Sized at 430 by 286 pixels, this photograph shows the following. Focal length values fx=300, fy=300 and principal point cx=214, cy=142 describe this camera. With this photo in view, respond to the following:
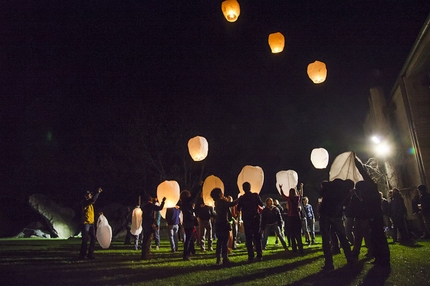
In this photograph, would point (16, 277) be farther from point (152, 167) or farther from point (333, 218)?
point (152, 167)

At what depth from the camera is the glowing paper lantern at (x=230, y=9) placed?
973 centimetres

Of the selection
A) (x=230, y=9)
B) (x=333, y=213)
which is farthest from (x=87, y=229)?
(x=230, y=9)

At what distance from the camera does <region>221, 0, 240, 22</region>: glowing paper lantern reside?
9727 mm

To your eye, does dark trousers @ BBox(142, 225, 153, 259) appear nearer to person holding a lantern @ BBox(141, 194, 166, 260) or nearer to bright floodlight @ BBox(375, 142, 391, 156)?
person holding a lantern @ BBox(141, 194, 166, 260)

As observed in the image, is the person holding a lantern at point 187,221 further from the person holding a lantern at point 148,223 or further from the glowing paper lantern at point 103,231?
the glowing paper lantern at point 103,231

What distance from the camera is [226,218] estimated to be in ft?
Answer: 23.9

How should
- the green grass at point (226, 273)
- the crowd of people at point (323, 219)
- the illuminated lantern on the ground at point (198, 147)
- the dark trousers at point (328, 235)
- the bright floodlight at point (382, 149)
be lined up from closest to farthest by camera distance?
the green grass at point (226, 273) < the dark trousers at point (328, 235) < the crowd of people at point (323, 219) < the illuminated lantern on the ground at point (198, 147) < the bright floodlight at point (382, 149)

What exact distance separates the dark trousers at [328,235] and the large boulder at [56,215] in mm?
23895

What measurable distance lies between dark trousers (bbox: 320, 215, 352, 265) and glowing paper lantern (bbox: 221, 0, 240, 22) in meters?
6.92

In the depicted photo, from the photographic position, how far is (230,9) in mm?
9766

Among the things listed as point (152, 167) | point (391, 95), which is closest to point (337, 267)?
point (391, 95)

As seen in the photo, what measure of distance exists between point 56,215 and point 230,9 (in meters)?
23.4

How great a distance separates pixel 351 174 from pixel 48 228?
24.5m

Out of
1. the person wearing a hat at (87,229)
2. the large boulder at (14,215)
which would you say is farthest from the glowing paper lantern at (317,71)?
the large boulder at (14,215)
